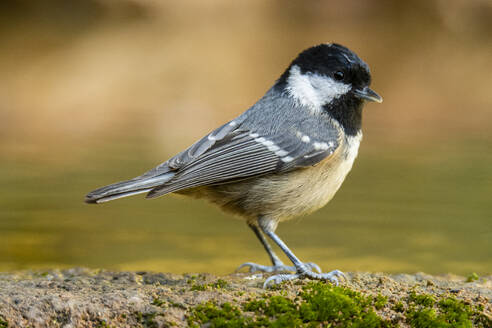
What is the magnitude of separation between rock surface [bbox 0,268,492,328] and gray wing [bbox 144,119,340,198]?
53cm

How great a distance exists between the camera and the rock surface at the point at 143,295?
2473 millimetres

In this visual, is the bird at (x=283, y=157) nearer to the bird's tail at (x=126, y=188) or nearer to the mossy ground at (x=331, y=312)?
the bird's tail at (x=126, y=188)

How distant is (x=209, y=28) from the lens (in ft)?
40.4

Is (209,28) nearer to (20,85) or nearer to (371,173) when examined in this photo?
(20,85)

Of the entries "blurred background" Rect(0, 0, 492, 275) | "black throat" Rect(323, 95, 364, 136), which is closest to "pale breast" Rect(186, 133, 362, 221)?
"black throat" Rect(323, 95, 364, 136)

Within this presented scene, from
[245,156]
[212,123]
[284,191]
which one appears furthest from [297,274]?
[212,123]

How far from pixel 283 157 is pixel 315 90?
19.8 inches

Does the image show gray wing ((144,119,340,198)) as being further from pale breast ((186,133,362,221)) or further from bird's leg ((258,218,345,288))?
bird's leg ((258,218,345,288))

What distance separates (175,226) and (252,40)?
7303mm

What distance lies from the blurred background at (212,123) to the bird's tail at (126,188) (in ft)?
4.22

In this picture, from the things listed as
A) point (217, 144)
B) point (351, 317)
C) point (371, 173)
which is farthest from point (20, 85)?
point (351, 317)

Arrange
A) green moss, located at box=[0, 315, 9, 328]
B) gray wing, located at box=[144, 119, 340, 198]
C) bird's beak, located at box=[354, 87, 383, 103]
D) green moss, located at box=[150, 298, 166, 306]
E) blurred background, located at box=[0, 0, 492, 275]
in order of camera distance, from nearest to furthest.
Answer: green moss, located at box=[0, 315, 9, 328]
green moss, located at box=[150, 298, 166, 306]
gray wing, located at box=[144, 119, 340, 198]
bird's beak, located at box=[354, 87, 383, 103]
blurred background, located at box=[0, 0, 492, 275]

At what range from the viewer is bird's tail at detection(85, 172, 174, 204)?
10.2ft

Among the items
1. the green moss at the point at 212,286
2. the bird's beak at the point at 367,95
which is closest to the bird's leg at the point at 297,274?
the green moss at the point at 212,286
